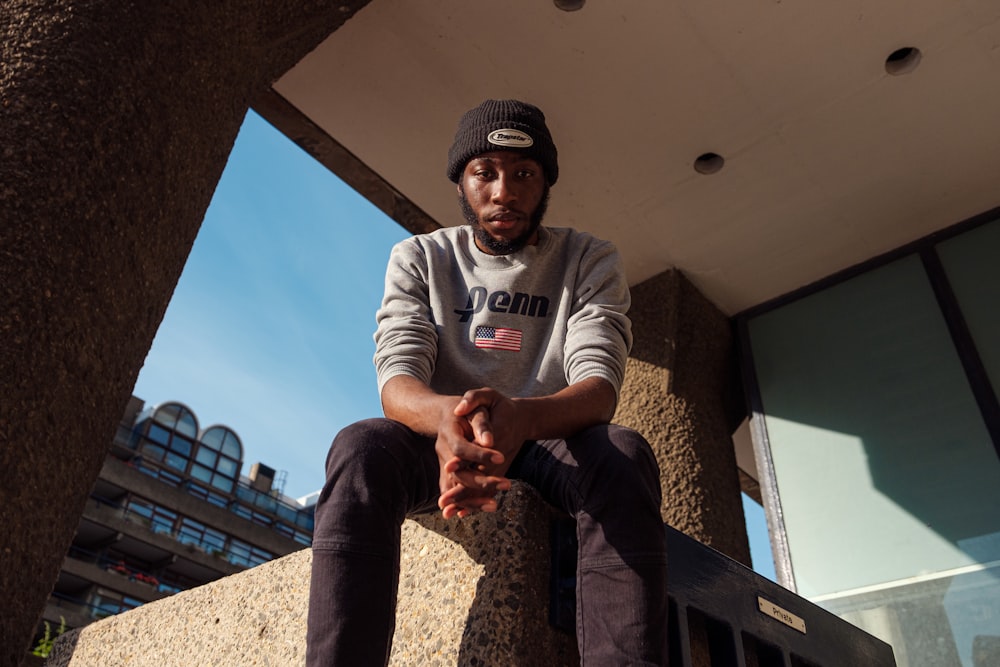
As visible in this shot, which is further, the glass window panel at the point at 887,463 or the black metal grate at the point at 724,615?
the glass window panel at the point at 887,463

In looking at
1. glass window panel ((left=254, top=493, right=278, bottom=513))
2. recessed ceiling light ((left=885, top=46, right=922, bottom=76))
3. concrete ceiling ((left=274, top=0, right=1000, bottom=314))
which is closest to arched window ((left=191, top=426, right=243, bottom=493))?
glass window panel ((left=254, top=493, right=278, bottom=513))

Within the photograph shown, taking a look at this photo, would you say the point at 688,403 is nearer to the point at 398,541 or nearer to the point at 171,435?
the point at 398,541

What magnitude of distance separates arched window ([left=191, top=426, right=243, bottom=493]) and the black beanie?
122 ft

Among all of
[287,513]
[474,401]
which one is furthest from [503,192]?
[287,513]

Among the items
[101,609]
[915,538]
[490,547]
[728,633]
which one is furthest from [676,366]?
[101,609]

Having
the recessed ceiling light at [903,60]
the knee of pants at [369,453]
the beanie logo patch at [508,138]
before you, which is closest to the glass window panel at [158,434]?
the recessed ceiling light at [903,60]

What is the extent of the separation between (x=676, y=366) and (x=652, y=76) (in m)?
1.48

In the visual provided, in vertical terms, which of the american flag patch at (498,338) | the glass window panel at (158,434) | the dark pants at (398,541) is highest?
the glass window panel at (158,434)

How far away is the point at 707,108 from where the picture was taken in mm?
3908

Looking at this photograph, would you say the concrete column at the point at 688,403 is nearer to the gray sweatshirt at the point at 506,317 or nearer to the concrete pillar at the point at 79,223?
the gray sweatshirt at the point at 506,317

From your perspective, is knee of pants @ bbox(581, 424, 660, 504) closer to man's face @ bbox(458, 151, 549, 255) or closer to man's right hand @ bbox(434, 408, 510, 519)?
man's right hand @ bbox(434, 408, 510, 519)

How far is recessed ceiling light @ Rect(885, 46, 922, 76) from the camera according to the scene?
360 cm

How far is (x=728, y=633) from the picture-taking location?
1.79 metres

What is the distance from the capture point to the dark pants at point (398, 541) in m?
1.28
